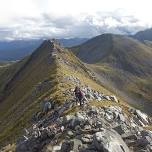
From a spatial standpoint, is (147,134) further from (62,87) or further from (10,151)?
(62,87)

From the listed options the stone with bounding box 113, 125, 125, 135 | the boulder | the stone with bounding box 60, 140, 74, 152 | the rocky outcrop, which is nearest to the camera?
the boulder

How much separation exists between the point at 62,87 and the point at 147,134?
199 feet

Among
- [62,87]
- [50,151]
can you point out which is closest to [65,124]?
[50,151]

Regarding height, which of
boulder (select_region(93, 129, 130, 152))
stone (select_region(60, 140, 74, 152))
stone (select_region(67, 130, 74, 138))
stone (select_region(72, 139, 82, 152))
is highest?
boulder (select_region(93, 129, 130, 152))

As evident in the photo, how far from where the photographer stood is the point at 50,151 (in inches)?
1818

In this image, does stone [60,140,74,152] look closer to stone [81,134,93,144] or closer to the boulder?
stone [81,134,93,144]

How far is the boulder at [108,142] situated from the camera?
141 ft

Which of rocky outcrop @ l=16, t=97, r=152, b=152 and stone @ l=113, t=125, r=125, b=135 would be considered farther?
stone @ l=113, t=125, r=125, b=135

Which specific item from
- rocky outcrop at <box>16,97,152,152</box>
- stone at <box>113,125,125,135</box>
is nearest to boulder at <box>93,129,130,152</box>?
rocky outcrop at <box>16,97,152,152</box>

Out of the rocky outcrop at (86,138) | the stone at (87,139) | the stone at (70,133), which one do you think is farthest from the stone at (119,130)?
the stone at (87,139)

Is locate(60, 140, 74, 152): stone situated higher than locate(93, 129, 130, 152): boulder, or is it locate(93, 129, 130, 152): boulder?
locate(93, 129, 130, 152): boulder

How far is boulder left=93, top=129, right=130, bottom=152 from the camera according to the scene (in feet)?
141

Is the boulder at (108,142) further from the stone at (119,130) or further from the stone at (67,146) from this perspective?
the stone at (119,130)

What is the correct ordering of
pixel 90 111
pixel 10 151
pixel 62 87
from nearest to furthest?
1. pixel 10 151
2. pixel 90 111
3. pixel 62 87
